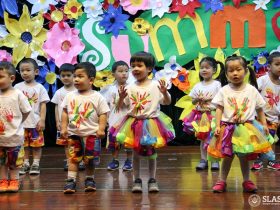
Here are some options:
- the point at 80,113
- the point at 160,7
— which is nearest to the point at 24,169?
the point at 80,113

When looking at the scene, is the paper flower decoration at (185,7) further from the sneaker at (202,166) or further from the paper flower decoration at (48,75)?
the sneaker at (202,166)

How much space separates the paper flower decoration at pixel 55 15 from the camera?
6.97m

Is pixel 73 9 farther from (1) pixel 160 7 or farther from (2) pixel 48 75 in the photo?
(1) pixel 160 7

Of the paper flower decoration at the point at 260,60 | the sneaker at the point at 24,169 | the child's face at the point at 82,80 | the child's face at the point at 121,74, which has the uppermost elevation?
the paper flower decoration at the point at 260,60

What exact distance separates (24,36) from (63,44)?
19.5 inches

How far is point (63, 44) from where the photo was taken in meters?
6.93

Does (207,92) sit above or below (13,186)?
above

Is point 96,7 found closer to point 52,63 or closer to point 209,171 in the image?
point 52,63

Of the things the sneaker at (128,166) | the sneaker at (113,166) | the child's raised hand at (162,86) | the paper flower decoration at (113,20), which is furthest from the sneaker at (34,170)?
the paper flower decoration at (113,20)

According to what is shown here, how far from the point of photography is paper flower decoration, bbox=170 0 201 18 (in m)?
6.83

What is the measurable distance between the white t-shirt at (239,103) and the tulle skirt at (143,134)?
0.43 metres

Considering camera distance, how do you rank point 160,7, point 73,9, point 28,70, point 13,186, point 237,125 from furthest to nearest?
point 73,9
point 160,7
point 28,70
point 13,186
point 237,125

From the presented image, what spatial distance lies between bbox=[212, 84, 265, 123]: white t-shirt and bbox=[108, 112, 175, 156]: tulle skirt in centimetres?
43

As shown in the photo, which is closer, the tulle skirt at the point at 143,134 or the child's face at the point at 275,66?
the tulle skirt at the point at 143,134
